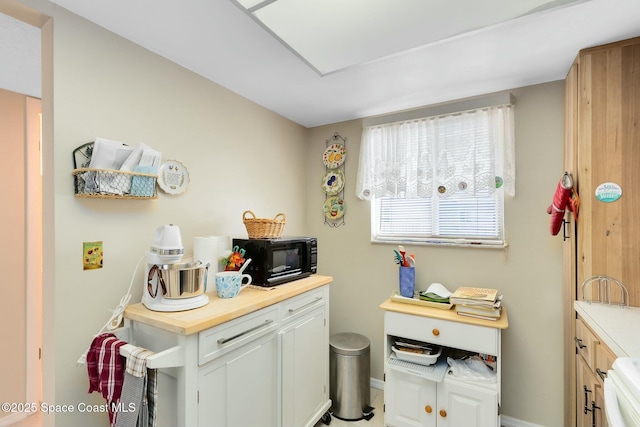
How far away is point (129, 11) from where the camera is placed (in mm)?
1340

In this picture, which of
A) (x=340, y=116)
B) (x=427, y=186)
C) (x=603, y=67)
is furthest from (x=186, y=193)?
(x=603, y=67)

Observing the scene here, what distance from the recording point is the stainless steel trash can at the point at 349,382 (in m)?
2.22

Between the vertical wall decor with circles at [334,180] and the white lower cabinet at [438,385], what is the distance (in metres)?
1.05

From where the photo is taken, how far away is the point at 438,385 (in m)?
1.95

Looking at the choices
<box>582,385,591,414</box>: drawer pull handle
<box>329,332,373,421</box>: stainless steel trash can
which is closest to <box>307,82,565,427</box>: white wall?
<box>582,385,591,414</box>: drawer pull handle

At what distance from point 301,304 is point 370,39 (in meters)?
1.58

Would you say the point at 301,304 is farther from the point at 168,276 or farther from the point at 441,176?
the point at 441,176

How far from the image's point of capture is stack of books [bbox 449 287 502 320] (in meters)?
1.88

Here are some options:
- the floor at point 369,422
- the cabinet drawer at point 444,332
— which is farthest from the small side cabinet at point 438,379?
the floor at point 369,422

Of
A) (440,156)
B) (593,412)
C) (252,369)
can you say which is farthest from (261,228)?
(593,412)

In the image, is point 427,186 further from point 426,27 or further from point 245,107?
point 245,107

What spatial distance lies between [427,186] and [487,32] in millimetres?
1133

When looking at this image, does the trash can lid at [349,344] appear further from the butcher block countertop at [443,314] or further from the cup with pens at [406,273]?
the cup with pens at [406,273]

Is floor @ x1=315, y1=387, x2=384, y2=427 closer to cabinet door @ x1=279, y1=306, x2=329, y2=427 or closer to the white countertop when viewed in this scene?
cabinet door @ x1=279, y1=306, x2=329, y2=427
